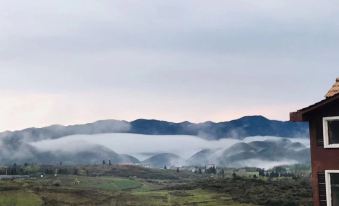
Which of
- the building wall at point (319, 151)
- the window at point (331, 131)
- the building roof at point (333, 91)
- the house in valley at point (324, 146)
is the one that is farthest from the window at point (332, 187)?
the building roof at point (333, 91)

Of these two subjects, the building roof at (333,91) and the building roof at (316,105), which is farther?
the building roof at (333,91)

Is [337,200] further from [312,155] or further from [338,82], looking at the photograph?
[338,82]

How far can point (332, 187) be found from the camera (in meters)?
28.4

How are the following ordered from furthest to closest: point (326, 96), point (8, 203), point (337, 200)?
1. point (8, 203)
2. point (326, 96)
3. point (337, 200)

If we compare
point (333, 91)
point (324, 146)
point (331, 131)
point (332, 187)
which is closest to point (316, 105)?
point (331, 131)

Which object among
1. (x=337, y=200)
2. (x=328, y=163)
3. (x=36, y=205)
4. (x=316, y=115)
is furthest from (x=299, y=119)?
(x=36, y=205)

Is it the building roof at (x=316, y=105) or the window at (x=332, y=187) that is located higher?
the building roof at (x=316, y=105)

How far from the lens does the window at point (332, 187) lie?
28156 millimetres

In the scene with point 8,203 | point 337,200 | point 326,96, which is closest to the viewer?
point 337,200

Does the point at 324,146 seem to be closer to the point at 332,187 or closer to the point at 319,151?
the point at 319,151

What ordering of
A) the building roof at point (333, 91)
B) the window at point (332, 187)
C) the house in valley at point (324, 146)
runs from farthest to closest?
the building roof at point (333, 91) → the house in valley at point (324, 146) → the window at point (332, 187)

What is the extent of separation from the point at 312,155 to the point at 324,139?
1134 millimetres

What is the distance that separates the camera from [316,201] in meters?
28.7

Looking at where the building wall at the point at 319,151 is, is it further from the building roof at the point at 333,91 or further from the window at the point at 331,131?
the building roof at the point at 333,91
